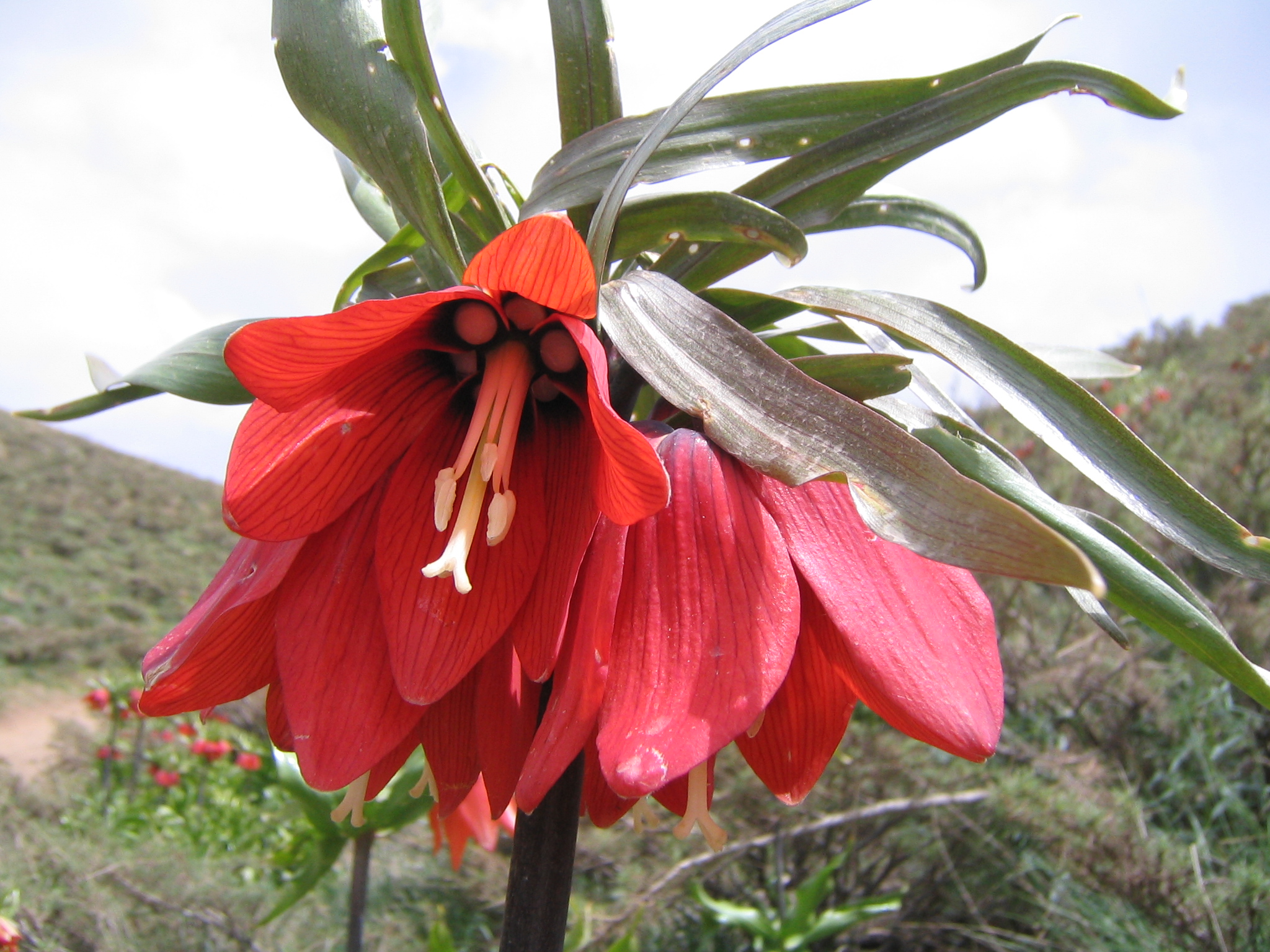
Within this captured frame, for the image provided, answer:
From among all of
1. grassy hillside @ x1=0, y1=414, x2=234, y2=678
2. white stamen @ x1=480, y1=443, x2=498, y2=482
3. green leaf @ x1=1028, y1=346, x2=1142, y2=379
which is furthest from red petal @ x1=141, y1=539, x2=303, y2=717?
grassy hillside @ x1=0, y1=414, x2=234, y2=678

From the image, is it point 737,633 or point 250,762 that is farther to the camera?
point 250,762

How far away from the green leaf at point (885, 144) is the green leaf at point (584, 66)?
0.36 feet

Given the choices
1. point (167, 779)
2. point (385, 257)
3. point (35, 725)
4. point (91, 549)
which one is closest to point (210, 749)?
point (167, 779)

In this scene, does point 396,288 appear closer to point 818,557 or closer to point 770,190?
point 770,190

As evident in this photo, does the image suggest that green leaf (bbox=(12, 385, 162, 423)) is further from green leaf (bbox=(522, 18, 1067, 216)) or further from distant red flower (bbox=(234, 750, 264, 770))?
distant red flower (bbox=(234, 750, 264, 770))

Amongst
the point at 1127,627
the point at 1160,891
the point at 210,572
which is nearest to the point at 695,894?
the point at 1160,891

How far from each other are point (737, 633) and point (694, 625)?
0.07 ft

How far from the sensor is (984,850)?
8.83ft

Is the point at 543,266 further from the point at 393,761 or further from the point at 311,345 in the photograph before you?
the point at 393,761

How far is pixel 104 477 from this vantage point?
11.0 meters

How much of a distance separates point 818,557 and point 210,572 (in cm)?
1009

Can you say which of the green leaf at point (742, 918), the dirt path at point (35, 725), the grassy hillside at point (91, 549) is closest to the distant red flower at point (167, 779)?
the dirt path at point (35, 725)

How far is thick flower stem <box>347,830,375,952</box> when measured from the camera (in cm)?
139

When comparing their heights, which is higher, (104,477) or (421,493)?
(421,493)
